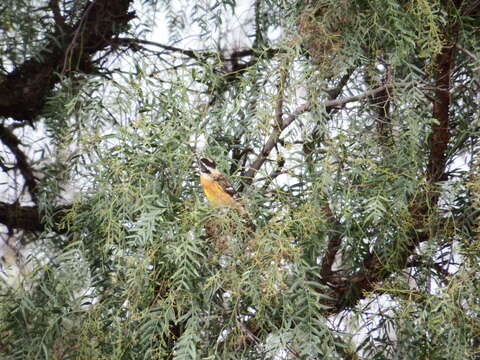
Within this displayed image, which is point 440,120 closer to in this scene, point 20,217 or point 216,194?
point 216,194

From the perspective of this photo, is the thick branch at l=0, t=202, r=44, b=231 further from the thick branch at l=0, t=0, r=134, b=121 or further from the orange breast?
the orange breast

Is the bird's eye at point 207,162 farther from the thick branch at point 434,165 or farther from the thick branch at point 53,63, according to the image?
the thick branch at point 53,63

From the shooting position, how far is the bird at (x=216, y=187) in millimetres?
2141

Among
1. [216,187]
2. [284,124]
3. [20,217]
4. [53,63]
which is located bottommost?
[20,217]

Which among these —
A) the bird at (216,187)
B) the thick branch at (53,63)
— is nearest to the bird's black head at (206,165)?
the bird at (216,187)

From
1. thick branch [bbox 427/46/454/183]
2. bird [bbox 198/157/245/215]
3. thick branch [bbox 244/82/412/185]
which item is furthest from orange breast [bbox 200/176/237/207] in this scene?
thick branch [bbox 427/46/454/183]

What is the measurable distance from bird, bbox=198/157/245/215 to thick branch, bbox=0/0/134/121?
1.14 metres

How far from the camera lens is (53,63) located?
3.27m

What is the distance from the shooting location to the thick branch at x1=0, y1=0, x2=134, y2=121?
10.7 feet

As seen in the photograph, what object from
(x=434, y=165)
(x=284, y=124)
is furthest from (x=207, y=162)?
(x=434, y=165)

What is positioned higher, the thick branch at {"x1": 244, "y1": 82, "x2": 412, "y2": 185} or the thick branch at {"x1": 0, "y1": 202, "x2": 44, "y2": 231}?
the thick branch at {"x1": 244, "y1": 82, "x2": 412, "y2": 185}

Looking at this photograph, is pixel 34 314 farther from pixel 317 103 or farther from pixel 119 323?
pixel 317 103

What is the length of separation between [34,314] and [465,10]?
5.61ft

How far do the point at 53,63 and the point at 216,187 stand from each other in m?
1.35
